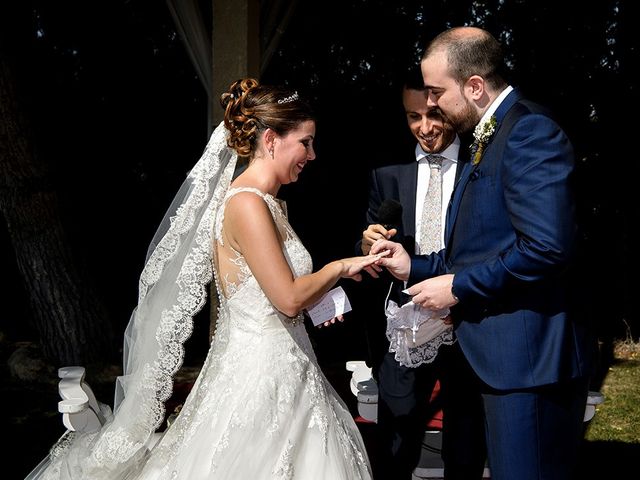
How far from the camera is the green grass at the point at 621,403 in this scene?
4.91 m

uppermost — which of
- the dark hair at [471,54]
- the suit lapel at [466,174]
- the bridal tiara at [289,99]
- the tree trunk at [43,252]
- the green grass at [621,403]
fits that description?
the dark hair at [471,54]

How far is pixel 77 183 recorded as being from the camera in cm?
707

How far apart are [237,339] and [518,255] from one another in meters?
1.15

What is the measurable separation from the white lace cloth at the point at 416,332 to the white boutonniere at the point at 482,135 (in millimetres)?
563

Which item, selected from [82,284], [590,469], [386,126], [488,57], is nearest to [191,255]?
[488,57]

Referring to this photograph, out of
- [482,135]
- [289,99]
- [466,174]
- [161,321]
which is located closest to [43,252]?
[161,321]

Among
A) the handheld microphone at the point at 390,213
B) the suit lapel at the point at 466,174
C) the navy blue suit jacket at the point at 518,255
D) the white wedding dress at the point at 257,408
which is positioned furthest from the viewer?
the handheld microphone at the point at 390,213

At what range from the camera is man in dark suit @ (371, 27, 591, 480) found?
2.21m

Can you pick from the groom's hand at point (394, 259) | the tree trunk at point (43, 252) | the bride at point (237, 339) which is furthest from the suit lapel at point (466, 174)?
the tree trunk at point (43, 252)

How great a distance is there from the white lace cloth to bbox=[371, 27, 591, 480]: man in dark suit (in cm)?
23

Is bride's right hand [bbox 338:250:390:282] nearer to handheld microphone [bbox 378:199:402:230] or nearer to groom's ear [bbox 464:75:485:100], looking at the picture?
handheld microphone [bbox 378:199:402:230]

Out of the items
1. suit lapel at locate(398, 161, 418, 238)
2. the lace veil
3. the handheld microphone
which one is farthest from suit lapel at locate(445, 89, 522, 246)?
the lace veil

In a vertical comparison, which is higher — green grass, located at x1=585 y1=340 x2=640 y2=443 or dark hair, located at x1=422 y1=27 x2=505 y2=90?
dark hair, located at x1=422 y1=27 x2=505 y2=90

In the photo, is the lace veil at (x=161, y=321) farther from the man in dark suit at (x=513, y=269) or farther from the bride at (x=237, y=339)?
the man in dark suit at (x=513, y=269)
